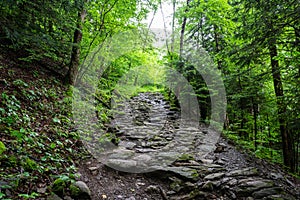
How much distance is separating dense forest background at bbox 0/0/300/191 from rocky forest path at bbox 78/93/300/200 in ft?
3.99

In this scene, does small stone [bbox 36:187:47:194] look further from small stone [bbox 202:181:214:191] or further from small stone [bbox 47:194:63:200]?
small stone [bbox 202:181:214:191]

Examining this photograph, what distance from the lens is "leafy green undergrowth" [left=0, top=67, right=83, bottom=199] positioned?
2.53m

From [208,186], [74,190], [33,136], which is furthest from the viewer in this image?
[208,186]

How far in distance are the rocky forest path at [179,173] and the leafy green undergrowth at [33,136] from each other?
22.7 inches

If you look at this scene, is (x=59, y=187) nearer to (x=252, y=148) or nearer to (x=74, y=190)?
(x=74, y=190)

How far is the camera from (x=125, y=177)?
4.07 m

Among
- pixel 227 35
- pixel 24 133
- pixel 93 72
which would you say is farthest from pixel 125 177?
pixel 227 35

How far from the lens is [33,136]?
3.42 meters

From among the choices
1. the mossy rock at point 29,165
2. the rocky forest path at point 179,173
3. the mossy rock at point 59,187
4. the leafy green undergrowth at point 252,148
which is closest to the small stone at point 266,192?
the rocky forest path at point 179,173

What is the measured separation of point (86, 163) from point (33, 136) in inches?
45.3

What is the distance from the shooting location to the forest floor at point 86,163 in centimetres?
282

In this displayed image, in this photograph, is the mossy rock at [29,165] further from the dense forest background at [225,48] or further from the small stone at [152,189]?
the small stone at [152,189]

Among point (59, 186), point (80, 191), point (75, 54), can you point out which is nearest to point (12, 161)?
point (59, 186)

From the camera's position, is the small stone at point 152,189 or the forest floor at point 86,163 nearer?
the forest floor at point 86,163
